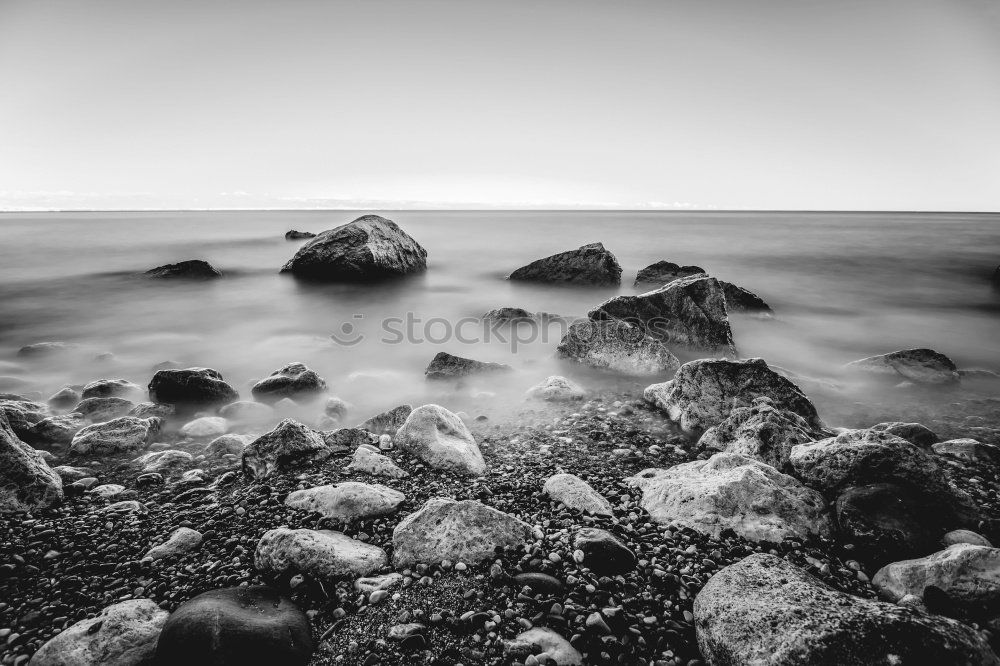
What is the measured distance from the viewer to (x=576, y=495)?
3.39 m

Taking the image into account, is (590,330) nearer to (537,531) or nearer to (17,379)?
(537,531)

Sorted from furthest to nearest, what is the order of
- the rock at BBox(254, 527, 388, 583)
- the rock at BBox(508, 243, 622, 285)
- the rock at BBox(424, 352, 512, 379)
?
the rock at BBox(508, 243, 622, 285)
the rock at BBox(424, 352, 512, 379)
the rock at BBox(254, 527, 388, 583)

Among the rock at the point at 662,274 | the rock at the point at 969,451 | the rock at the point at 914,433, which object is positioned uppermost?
the rock at the point at 662,274

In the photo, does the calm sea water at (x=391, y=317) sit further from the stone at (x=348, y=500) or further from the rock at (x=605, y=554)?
the rock at (x=605, y=554)

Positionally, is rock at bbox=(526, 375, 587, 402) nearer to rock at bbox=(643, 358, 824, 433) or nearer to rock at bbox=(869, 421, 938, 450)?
rock at bbox=(643, 358, 824, 433)

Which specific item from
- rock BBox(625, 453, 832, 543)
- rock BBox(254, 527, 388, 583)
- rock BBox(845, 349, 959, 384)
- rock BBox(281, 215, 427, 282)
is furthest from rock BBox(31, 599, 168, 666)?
rock BBox(281, 215, 427, 282)

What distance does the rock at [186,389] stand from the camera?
5.85 metres

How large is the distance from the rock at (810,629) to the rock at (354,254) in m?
13.7

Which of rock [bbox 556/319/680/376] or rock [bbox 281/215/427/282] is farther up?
rock [bbox 281/215/427/282]

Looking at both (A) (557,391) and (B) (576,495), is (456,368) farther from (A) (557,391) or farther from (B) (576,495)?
(B) (576,495)

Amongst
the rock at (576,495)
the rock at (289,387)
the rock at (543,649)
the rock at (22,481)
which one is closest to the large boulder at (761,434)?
the rock at (576,495)

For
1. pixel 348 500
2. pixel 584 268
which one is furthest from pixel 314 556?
pixel 584 268

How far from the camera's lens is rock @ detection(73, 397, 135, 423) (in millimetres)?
5473

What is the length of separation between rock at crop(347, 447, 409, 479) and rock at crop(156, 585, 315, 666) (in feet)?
4.96
